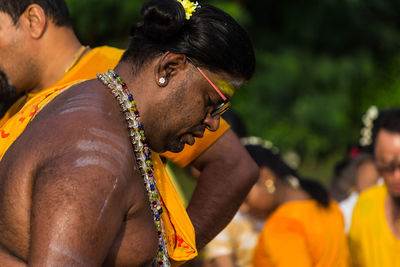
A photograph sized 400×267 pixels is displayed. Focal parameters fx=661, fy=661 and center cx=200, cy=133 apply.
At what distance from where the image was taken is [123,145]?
5.80ft

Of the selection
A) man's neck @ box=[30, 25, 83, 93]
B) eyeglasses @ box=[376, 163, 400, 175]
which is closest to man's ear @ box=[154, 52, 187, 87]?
man's neck @ box=[30, 25, 83, 93]

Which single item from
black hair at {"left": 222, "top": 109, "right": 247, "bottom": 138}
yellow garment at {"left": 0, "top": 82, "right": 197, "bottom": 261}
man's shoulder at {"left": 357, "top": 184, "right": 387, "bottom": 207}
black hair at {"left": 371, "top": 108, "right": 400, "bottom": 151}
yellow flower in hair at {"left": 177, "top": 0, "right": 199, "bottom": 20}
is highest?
yellow flower in hair at {"left": 177, "top": 0, "right": 199, "bottom": 20}

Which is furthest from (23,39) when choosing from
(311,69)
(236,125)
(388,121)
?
(311,69)

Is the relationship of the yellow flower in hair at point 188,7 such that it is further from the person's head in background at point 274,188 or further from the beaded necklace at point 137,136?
the person's head in background at point 274,188

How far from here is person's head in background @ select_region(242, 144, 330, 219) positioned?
14.2 ft

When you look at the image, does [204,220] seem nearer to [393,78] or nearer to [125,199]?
[125,199]

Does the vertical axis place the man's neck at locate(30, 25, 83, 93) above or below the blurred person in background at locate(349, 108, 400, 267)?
above

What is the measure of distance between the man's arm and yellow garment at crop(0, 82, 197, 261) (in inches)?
19.9

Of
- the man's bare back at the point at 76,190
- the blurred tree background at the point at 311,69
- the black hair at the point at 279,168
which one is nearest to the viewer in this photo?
the man's bare back at the point at 76,190

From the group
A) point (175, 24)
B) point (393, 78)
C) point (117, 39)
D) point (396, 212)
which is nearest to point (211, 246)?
point (396, 212)

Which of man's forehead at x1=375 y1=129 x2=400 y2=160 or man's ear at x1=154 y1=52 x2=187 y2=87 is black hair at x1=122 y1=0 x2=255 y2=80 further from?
man's forehead at x1=375 y1=129 x2=400 y2=160

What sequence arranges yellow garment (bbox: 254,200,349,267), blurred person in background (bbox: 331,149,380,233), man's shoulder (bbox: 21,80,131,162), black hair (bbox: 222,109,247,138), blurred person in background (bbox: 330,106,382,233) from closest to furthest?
man's shoulder (bbox: 21,80,131,162)
yellow garment (bbox: 254,200,349,267)
black hair (bbox: 222,109,247,138)
blurred person in background (bbox: 330,106,382,233)
blurred person in background (bbox: 331,149,380,233)

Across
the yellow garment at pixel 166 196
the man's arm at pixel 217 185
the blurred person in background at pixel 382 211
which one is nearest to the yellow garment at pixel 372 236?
the blurred person in background at pixel 382 211

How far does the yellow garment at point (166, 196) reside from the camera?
2.01 metres
